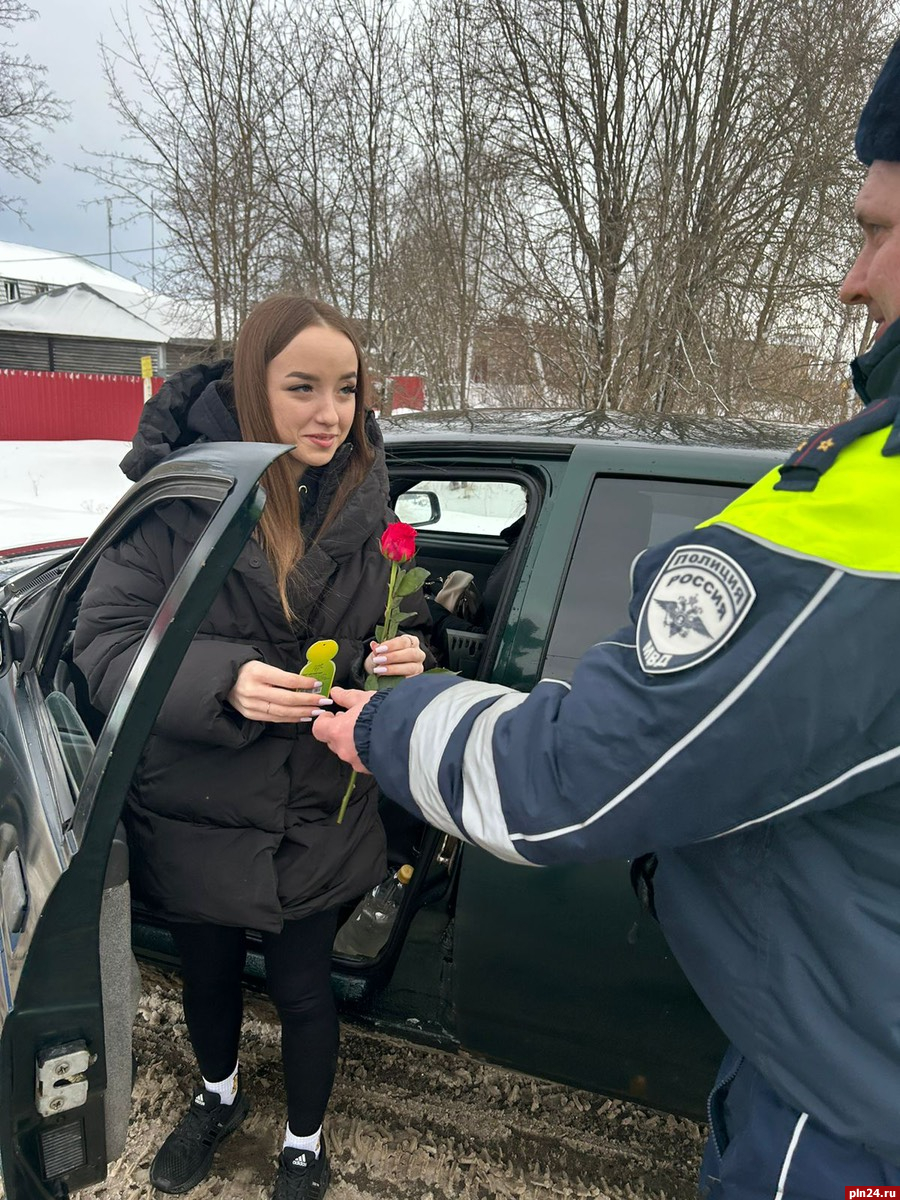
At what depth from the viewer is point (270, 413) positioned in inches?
61.1

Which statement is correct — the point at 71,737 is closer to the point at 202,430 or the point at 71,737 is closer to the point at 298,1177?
the point at 202,430

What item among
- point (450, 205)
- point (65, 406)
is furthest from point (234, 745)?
point (65, 406)

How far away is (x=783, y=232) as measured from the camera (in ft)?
22.5

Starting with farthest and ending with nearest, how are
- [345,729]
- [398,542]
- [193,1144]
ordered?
[193,1144], [398,542], [345,729]

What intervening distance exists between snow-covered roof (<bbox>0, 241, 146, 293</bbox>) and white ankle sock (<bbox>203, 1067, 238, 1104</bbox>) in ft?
110

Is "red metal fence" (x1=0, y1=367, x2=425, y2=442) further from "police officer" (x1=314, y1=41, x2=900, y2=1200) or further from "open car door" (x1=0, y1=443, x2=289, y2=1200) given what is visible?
"police officer" (x1=314, y1=41, x2=900, y2=1200)

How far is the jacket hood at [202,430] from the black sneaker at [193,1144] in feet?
4.50

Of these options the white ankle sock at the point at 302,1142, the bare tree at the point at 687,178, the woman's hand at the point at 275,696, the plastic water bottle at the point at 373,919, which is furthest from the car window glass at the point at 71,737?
the bare tree at the point at 687,178

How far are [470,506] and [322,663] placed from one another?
240cm

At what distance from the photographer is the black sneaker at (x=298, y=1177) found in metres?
1.65

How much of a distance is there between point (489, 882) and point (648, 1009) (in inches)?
15.2

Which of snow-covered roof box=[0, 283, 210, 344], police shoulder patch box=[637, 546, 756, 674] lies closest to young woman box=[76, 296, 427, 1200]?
police shoulder patch box=[637, 546, 756, 674]

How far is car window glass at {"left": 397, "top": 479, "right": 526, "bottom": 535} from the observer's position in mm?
3428

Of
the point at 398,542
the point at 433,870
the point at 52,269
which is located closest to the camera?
the point at 398,542
